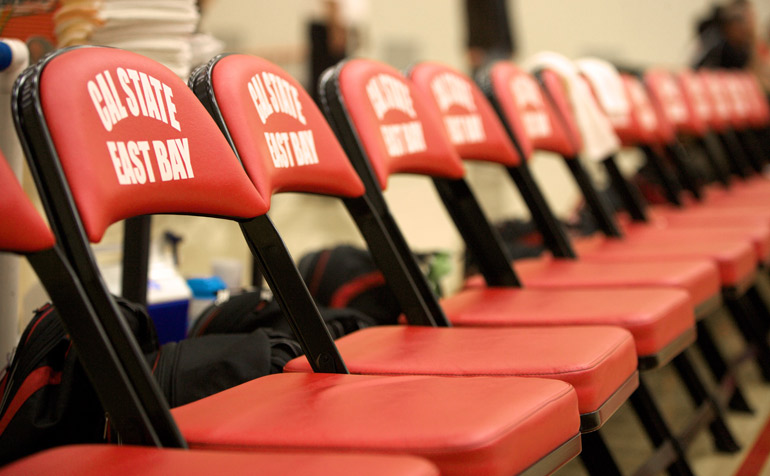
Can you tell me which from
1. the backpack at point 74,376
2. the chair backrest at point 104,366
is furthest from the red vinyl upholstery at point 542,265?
the chair backrest at point 104,366

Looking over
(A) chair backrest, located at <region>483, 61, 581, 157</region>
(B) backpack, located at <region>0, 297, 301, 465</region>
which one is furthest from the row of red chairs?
(A) chair backrest, located at <region>483, 61, 581, 157</region>

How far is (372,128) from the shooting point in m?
1.51

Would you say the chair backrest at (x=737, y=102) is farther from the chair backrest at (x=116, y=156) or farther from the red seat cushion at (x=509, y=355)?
the chair backrest at (x=116, y=156)

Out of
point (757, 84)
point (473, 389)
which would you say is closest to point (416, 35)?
point (757, 84)

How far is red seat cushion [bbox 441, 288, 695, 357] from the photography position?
1.36m

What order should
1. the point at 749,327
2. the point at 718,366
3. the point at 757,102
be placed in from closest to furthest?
1. the point at 718,366
2. the point at 749,327
3. the point at 757,102

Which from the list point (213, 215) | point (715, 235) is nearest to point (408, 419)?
point (213, 215)

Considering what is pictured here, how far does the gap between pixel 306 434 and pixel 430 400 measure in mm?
152

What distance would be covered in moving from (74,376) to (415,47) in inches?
166

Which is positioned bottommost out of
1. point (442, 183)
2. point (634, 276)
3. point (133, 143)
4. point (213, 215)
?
point (634, 276)

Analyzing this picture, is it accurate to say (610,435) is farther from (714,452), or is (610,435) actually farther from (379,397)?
(379,397)

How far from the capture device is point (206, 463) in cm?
74

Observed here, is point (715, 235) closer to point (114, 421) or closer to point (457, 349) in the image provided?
point (457, 349)

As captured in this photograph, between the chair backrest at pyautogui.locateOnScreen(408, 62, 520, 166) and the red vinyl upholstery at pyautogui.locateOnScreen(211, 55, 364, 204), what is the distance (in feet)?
1.55
